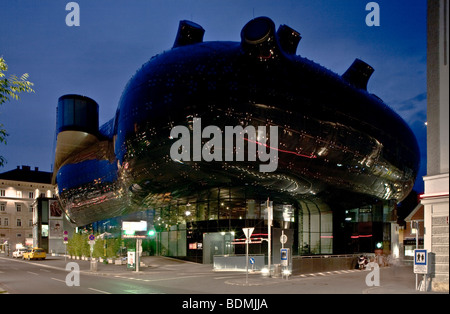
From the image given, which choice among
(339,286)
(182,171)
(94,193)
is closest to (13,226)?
(94,193)

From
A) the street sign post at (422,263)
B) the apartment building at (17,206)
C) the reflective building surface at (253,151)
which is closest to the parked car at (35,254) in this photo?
the reflective building surface at (253,151)

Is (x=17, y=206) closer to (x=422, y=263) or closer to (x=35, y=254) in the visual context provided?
(x=35, y=254)

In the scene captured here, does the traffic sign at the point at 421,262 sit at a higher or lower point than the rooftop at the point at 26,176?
lower

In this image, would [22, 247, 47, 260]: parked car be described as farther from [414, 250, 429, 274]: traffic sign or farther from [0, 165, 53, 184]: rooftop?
[0, 165, 53, 184]: rooftop

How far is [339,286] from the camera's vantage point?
1909 cm

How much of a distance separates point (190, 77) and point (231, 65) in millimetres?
3517

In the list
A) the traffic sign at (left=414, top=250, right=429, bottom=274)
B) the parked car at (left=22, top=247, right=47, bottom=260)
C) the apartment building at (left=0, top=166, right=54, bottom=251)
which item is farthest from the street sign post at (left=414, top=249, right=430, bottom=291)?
the apartment building at (left=0, top=166, right=54, bottom=251)

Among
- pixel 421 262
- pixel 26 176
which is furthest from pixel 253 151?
pixel 26 176

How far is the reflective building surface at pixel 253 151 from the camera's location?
32906 mm

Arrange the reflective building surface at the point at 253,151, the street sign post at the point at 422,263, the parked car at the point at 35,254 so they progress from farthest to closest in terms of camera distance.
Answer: the parked car at the point at 35,254, the reflective building surface at the point at 253,151, the street sign post at the point at 422,263

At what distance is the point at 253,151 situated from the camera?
33.5 meters

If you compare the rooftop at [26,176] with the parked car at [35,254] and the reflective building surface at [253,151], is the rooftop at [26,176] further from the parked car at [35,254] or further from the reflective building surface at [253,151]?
→ the reflective building surface at [253,151]

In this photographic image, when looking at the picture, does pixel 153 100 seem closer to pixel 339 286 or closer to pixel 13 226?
pixel 339 286

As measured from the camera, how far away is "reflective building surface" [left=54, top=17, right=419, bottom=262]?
32906 millimetres
